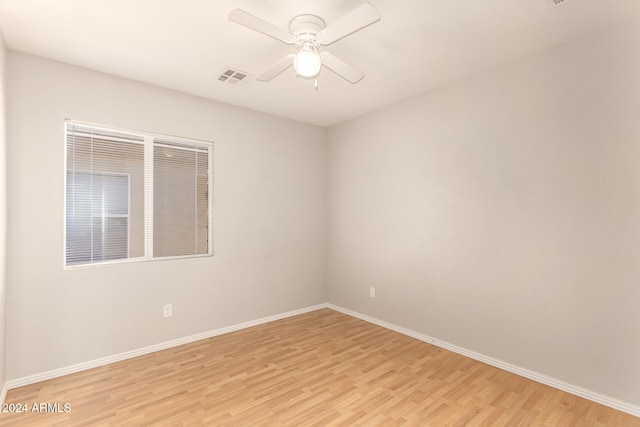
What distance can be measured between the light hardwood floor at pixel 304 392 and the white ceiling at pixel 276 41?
2.62 m

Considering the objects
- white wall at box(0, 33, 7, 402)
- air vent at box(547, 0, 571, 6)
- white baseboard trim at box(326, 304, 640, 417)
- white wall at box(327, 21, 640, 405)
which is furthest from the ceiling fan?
white baseboard trim at box(326, 304, 640, 417)

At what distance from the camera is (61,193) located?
265cm

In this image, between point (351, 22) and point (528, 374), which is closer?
point (351, 22)

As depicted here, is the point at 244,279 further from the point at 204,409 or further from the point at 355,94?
the point at 355,94

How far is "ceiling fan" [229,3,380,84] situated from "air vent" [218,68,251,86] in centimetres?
57

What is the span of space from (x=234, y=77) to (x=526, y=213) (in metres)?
2.81

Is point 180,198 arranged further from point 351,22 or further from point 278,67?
point 351,22

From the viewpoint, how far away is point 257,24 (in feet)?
5.78

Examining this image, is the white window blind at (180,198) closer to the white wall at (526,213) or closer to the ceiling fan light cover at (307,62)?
the ceiling fan light cover at (307,62)

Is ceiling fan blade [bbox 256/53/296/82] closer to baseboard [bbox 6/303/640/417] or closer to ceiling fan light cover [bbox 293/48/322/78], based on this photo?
ceiling fan light cover [bbox 293/48/322/78]

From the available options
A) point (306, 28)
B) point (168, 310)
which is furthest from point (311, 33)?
point (168, 310)

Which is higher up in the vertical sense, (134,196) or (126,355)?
(134,196)

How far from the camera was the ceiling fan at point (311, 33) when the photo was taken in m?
1.68

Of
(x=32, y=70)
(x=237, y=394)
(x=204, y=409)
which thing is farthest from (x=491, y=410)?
(x=32, y=70)
